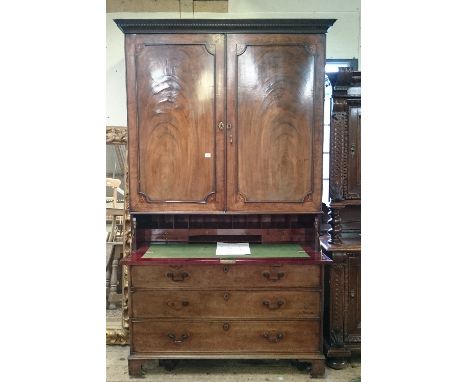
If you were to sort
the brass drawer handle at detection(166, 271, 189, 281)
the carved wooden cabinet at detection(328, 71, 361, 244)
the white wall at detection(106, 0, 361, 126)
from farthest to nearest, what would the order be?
the white wall at detection(106, 0, 361, 126) < the carved wooden cabinet at detection(328, 71, 361, 244) < the brass drawer handle at detection(166, 271, 189, 281)

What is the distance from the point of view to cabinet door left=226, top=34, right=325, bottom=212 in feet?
6.99

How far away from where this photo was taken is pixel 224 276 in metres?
2.07

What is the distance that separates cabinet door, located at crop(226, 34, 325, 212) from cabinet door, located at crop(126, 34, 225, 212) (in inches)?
3.7

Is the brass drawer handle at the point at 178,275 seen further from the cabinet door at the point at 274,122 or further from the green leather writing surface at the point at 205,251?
the cabinet door at the point at 274,122

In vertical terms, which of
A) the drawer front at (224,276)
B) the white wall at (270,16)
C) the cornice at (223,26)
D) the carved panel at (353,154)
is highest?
the white wall at (270,16)

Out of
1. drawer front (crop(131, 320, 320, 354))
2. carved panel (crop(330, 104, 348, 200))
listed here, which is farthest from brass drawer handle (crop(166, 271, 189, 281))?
carved panel (crop(330, 104, 348, 200))

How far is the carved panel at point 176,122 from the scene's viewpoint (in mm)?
2135

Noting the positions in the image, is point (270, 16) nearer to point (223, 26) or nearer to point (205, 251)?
point (223, 26)

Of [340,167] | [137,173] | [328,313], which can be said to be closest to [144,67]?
[137,173]

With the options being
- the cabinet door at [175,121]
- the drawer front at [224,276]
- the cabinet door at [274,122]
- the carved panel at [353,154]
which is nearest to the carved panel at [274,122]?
the cabinet door at [274,122]

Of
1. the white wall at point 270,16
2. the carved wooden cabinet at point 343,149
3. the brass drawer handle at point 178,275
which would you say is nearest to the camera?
the brass drawer handle at point 178,275

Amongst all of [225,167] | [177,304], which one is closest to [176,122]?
[225,167]

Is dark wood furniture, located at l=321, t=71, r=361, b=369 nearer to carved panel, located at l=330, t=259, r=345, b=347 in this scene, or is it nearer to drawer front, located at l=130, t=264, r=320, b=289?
carved panel, located at l=330, t=259, r=345, b=347

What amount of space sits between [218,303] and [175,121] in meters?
1.11
